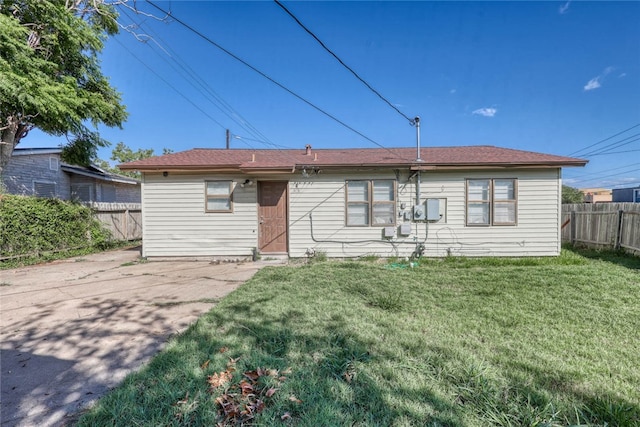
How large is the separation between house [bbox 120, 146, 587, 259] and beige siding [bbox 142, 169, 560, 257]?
0.03 meters

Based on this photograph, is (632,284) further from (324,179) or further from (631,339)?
(324,179)

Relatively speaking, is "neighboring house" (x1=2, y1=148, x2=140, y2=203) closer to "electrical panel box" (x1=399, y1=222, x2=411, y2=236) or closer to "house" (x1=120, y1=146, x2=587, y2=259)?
"house" (x1=120, y1=146, x2=587, y2=259)

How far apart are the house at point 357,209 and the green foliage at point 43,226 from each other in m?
2.86

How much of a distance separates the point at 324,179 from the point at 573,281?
5.61m

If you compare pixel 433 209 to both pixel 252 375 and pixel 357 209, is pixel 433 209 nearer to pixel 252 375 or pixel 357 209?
pixel 357 209

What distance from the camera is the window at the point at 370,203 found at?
25.0 feet

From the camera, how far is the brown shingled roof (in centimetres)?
717

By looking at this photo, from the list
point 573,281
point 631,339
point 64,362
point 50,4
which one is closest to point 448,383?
point 631,339

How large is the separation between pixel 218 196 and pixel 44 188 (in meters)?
10.3

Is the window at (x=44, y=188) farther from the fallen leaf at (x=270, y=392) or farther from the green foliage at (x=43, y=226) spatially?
the fallen leaf at (x=270, y=392)

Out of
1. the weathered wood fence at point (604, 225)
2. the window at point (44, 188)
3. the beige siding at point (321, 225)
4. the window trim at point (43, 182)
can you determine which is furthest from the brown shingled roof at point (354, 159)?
the window at point (44, 188)

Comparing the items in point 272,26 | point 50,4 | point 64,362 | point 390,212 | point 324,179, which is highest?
point 50,4

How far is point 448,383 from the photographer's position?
2139 mm

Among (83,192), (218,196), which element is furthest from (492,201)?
(83,192)
